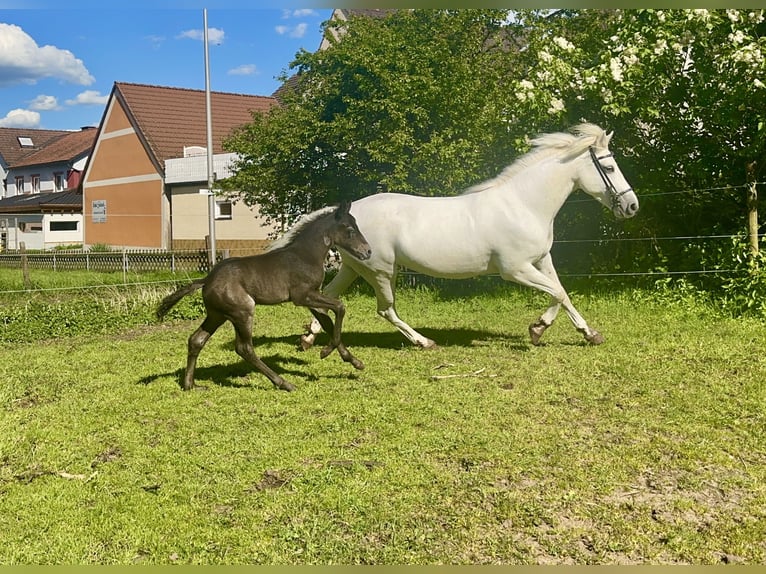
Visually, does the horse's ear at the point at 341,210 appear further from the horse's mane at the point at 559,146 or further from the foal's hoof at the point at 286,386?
the horse's mane at the point at 559,146

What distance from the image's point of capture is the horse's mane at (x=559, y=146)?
273 inches

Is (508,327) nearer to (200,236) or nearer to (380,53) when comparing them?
(380,53)

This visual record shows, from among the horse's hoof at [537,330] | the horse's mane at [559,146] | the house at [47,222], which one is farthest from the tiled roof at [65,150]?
the horse's hoof at [537,330]

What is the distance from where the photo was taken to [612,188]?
699 cm

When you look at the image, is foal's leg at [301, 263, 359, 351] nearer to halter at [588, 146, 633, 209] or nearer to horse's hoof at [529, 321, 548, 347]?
horse's hoof at [529, 321, 548, 347]

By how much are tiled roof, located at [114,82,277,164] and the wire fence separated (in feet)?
23.3

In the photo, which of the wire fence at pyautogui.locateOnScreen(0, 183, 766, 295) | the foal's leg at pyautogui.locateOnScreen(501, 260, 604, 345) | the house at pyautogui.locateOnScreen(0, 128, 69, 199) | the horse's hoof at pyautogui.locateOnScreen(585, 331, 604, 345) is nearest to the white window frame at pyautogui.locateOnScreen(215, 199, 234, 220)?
the wire fence at pyautogui.locateOnScreen(0, 183, 766, 295)

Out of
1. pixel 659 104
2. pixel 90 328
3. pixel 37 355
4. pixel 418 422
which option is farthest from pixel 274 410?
pixel 659 104

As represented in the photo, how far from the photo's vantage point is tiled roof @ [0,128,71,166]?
153 feet

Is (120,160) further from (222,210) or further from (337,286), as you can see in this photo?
(337,286)

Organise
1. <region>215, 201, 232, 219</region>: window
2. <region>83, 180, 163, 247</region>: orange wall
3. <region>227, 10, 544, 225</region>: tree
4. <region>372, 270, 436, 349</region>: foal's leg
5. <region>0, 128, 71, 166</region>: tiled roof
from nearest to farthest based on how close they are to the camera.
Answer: <region>372, 270, 436, 349</region>: foal's leg, <region>227, 10, 544, 225</region>: tree, <region>215, 201, 232, 219</region>: window, <region>83, 180, 163, 247</region>: orange wall, <region>0, 128, 71, 166</region>: tiled roof

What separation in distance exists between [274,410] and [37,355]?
3.80m

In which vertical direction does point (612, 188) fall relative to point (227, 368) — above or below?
above

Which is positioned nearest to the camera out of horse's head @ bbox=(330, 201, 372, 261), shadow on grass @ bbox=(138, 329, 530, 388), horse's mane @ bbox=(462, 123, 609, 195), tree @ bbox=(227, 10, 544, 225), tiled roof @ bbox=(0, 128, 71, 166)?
horse's head @ bbox=(330, 201, 372, 261)
